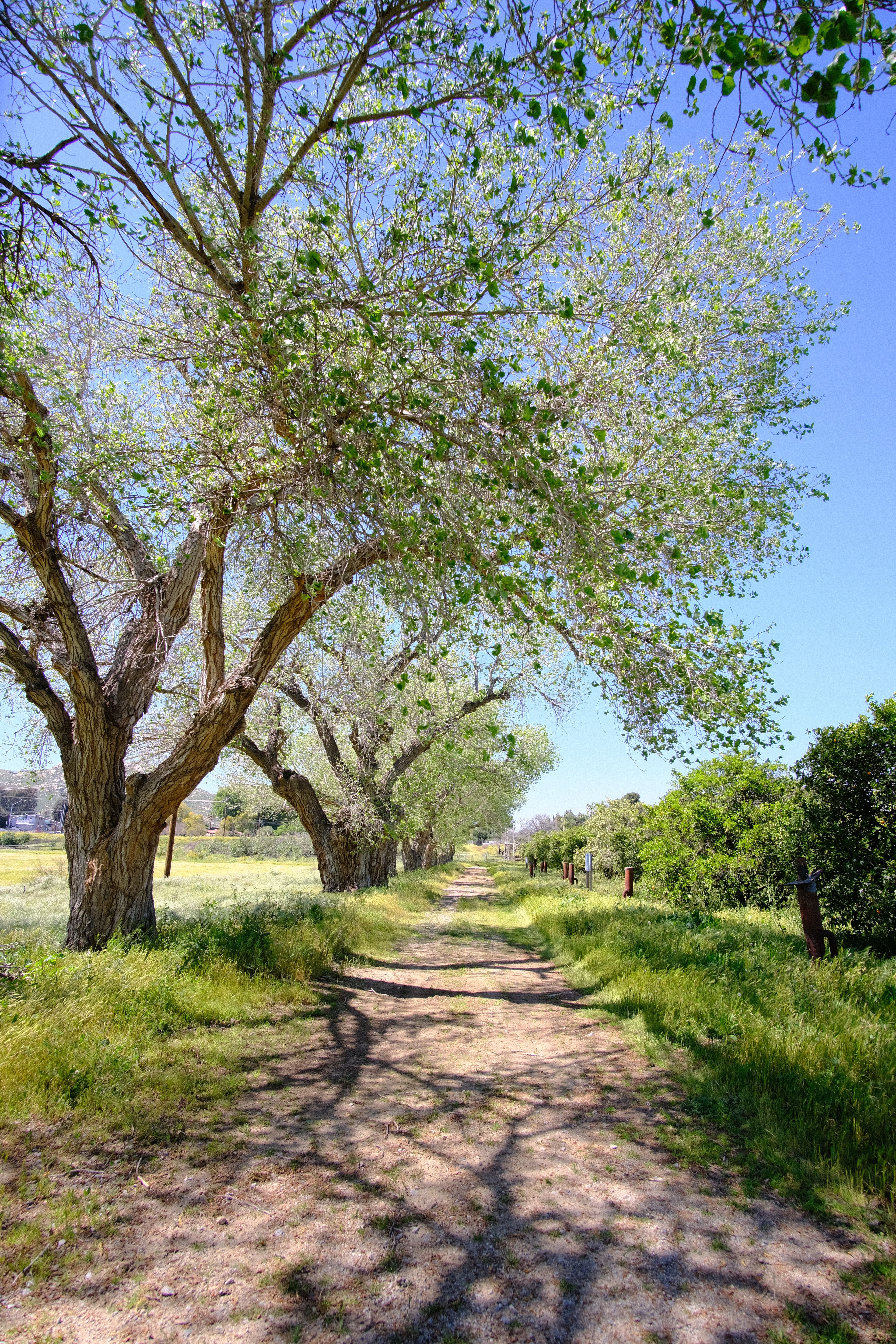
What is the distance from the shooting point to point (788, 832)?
10.1m

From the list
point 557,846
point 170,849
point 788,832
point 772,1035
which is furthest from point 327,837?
point 557,846

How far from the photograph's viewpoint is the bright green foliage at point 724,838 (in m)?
12.5

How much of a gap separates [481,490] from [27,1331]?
5.74 metres

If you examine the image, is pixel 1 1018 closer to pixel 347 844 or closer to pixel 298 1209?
pixel 298 1209

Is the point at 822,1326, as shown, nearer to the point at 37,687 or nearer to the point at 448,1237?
the point at 448,1237

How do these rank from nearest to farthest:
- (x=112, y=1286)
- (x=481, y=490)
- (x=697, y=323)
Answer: (x=112, y=1286)
(x=481, y=490)
(x=697, y=323)

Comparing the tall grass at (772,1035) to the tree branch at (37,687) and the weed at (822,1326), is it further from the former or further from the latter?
the tree branch at (37,687)

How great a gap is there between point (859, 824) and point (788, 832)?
5.68ft

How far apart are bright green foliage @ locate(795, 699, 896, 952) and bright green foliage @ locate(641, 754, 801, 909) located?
237 centimetres

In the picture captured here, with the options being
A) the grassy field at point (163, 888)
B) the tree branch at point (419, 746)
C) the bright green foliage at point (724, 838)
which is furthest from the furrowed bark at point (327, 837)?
the bright green foliage at point (724, 838)

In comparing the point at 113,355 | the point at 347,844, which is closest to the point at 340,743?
the point at 347,844

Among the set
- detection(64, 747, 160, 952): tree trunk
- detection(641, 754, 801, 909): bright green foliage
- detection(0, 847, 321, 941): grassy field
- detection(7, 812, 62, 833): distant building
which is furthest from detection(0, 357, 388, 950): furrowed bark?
detection(7, 812, 62, 833): distant building

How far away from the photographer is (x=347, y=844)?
1659 cm

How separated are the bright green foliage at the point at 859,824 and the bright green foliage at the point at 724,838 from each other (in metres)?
2.37
